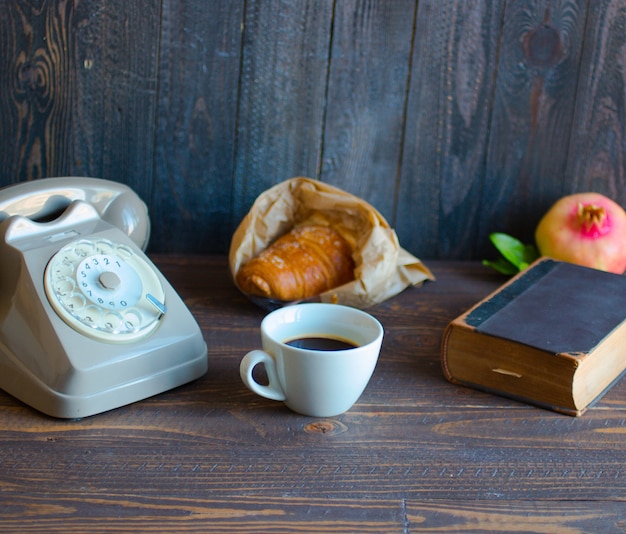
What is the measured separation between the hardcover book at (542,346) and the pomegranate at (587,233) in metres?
0.18

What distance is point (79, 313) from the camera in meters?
0.80

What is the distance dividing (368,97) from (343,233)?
0.23m

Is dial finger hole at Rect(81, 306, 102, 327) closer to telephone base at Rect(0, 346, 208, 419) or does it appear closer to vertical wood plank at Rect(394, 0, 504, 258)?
telephone base at Rect(0, 346, 208, 419)

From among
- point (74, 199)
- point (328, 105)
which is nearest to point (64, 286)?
point (74, 199)

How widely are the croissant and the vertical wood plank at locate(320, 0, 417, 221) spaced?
0.16m

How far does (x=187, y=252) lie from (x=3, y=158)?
306 millimetres

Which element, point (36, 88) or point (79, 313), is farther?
point (36, 88)

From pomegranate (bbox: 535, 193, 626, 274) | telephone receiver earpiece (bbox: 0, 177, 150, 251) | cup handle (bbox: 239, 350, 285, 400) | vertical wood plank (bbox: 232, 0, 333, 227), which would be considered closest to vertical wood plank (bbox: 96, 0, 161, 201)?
vertical wood plank (bbox: 232, 0, 333, 227)

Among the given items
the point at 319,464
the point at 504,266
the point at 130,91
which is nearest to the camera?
the point at 319,464

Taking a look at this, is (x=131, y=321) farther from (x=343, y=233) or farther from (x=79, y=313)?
(x=343, y=233)

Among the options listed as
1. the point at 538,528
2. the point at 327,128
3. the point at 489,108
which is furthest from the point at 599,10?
the point at 538,528

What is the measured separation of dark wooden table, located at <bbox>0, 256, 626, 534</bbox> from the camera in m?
0.64

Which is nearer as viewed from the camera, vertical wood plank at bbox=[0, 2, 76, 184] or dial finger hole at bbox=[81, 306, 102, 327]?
dial finger hole at bbox=[81, 306, 102, 327]

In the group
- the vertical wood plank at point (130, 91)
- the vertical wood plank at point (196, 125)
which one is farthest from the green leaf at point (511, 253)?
the vertical wood plank at point (130, 91)
